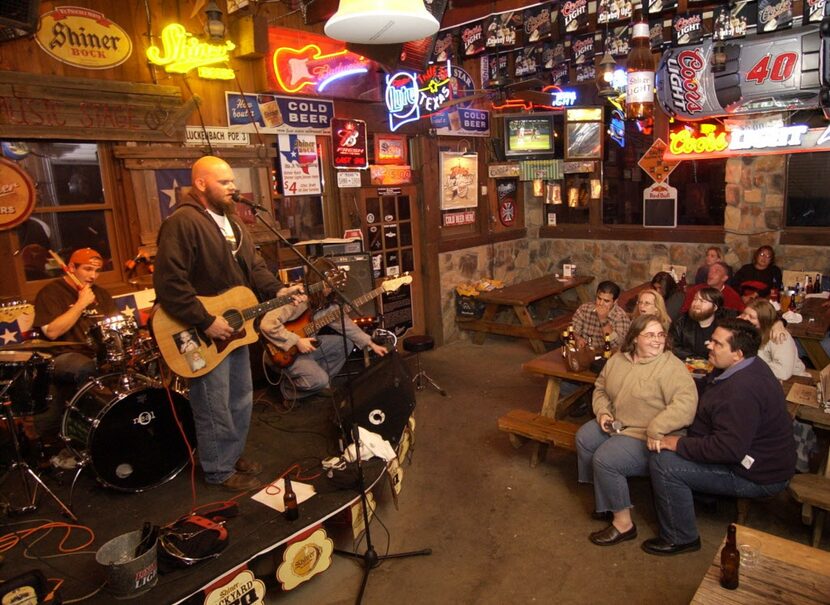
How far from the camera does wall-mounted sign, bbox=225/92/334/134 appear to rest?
5.96 meters

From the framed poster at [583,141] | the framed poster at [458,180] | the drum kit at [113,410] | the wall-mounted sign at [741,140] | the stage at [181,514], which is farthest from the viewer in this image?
the framed poster at [583,141]

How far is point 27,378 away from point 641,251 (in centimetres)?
799

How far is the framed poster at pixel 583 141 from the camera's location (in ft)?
29.1

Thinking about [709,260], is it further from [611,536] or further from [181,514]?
[181,514]

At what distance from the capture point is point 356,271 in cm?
652

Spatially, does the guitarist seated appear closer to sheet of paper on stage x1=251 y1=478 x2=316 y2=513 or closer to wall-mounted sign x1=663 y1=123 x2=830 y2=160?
sheet of paper on stage x1=251 y1=478 x2=316 y2=513

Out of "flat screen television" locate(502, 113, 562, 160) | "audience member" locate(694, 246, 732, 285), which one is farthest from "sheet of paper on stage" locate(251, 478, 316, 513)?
"flat screen television" locate(502, 113, 562, 160)

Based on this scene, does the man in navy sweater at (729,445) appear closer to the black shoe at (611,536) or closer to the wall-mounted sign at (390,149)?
the black shoe at (611,536)

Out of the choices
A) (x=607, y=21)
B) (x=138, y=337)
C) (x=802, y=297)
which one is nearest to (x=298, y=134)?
(x=138, y=337)

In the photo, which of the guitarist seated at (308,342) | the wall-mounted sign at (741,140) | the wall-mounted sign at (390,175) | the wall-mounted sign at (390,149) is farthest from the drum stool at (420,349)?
the wall-mounted sign at (741,140)

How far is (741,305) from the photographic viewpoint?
20.4 feet

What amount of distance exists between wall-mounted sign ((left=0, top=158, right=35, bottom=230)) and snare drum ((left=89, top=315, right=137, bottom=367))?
4.07 ft

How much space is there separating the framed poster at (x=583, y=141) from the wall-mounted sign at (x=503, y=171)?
81cm

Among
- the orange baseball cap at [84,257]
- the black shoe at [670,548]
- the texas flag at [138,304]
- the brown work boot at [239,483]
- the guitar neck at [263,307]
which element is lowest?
the black shoe at [670,548]
